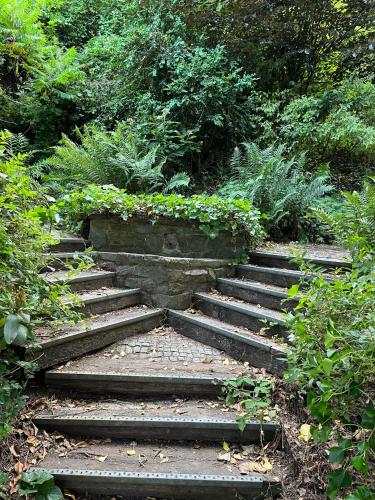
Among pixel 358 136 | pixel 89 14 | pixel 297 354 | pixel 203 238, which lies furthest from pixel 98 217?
pixel 89 14

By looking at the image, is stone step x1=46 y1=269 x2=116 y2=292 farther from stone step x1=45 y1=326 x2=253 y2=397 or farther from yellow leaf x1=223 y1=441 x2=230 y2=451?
yellow leaf x1=223 y1=441 x2=230 y2=451

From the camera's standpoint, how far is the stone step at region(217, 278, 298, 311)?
118 inches

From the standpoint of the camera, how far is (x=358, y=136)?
4762mm

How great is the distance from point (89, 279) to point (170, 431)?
1.61 metres

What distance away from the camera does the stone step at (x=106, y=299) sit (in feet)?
9.71

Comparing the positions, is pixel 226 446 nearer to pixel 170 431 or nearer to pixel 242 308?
pixel 170 431

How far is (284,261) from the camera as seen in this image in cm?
354

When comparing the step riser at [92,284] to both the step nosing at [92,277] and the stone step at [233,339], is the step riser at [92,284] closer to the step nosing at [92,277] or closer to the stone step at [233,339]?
the step nosing at [92,277]

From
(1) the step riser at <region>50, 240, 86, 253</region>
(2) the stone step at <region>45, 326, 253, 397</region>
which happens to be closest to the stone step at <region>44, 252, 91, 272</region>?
(1) the step riser at <region>50, 240, 86, 253</region>

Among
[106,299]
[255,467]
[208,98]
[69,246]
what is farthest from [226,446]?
[208,98]

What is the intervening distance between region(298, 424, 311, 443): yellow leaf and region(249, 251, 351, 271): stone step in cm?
145

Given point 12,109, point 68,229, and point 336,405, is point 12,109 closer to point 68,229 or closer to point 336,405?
point 68,229

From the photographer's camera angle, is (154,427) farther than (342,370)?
Yes

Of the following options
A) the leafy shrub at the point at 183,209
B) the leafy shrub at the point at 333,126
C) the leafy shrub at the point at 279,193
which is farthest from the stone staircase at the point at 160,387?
the leafy shrub at the point at 333,126
